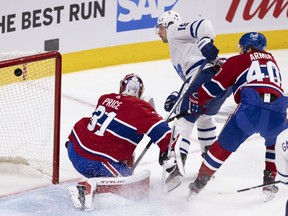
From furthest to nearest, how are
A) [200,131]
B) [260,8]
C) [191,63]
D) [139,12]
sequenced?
[260,8]
[139,12]
[200,131]
[191,63]

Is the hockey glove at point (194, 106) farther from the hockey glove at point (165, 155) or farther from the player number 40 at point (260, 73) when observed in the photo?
the player number 40 at point (260, 73)

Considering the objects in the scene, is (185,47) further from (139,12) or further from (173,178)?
(139,12)

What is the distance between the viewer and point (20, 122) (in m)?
5.74

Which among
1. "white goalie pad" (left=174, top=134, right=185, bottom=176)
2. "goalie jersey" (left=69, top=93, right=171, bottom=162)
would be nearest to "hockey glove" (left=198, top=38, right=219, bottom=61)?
"goalie jersey" (left=69, top=93, right=171, bottom=162)

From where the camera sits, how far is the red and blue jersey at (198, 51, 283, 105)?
16.6ft

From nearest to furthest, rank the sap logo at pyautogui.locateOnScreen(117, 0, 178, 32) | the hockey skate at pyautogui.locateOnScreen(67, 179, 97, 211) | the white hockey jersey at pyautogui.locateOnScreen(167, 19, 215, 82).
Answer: the hockey skate at pyautogui.locateOnScreen(67, 179, 97, 211) < the white hockey jersey at pyautogui.locateOnScreen(167, 19, 215, 82) < the sap logo at pyautogui.locateOnScreen(117, 0, 178, 32)

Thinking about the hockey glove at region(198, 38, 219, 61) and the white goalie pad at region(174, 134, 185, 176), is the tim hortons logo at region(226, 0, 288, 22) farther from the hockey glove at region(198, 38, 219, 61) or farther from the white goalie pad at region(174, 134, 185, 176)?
the white goalie pad at region(174, 134, 185, 176)

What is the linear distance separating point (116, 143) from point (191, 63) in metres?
0.80

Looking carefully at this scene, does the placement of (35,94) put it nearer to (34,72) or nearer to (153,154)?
(34,72)

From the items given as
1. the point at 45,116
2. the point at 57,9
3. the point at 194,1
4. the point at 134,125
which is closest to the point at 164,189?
the point at 134,125

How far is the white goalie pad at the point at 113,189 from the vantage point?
16.3 feet

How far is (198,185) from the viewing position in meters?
5.20

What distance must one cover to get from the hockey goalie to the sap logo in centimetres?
252

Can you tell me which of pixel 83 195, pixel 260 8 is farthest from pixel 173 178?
pixel 260 8
